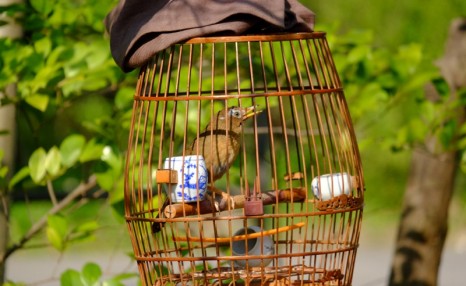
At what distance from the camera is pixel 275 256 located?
230 cm

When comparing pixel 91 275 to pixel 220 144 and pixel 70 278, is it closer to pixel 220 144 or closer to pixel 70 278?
pixel 70 278

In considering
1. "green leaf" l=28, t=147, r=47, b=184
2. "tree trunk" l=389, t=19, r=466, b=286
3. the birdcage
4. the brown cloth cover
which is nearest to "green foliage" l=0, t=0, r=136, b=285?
"green leaf" l=28, t=147, r=47, b=184

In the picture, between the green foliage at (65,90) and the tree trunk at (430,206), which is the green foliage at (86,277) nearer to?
the green foliage at (65,90)

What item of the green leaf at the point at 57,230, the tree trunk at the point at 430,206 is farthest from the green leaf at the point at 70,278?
the tree trunk at the point at 430,206

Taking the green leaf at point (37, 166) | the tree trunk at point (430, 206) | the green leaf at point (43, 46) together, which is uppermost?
the green leaf at point (43, 46)

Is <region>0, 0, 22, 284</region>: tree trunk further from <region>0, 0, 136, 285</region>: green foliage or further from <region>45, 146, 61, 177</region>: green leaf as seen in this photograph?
<region>45, 146, 61, 177</region>: green leaf

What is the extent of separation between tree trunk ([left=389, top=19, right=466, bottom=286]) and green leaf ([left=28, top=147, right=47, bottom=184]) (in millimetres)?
1818

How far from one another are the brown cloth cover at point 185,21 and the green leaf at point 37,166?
1.97 ft

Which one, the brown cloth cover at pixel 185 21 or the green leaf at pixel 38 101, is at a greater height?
the brown cloth cover at pixel 185 21

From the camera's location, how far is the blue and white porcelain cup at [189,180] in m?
2.34

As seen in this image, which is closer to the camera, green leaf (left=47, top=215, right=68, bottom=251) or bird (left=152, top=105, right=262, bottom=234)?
bird (left=152, top=105, right=262, bottom=234)

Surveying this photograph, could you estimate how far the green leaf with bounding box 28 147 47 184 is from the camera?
3.01 meters

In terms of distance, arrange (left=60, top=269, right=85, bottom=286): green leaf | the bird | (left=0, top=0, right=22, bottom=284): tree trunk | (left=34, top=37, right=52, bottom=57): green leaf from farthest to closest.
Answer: (left=0, top=0, right=22, bottom=284): tree trunk, (left=34, top=37, right=52, bottom=57): green leaf, (left=60, top=269, right=85, bottom=286): green leaf, the bird

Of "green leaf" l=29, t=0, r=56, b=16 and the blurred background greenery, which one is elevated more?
"green leaf" l=29, t=0, r=56, b=16
